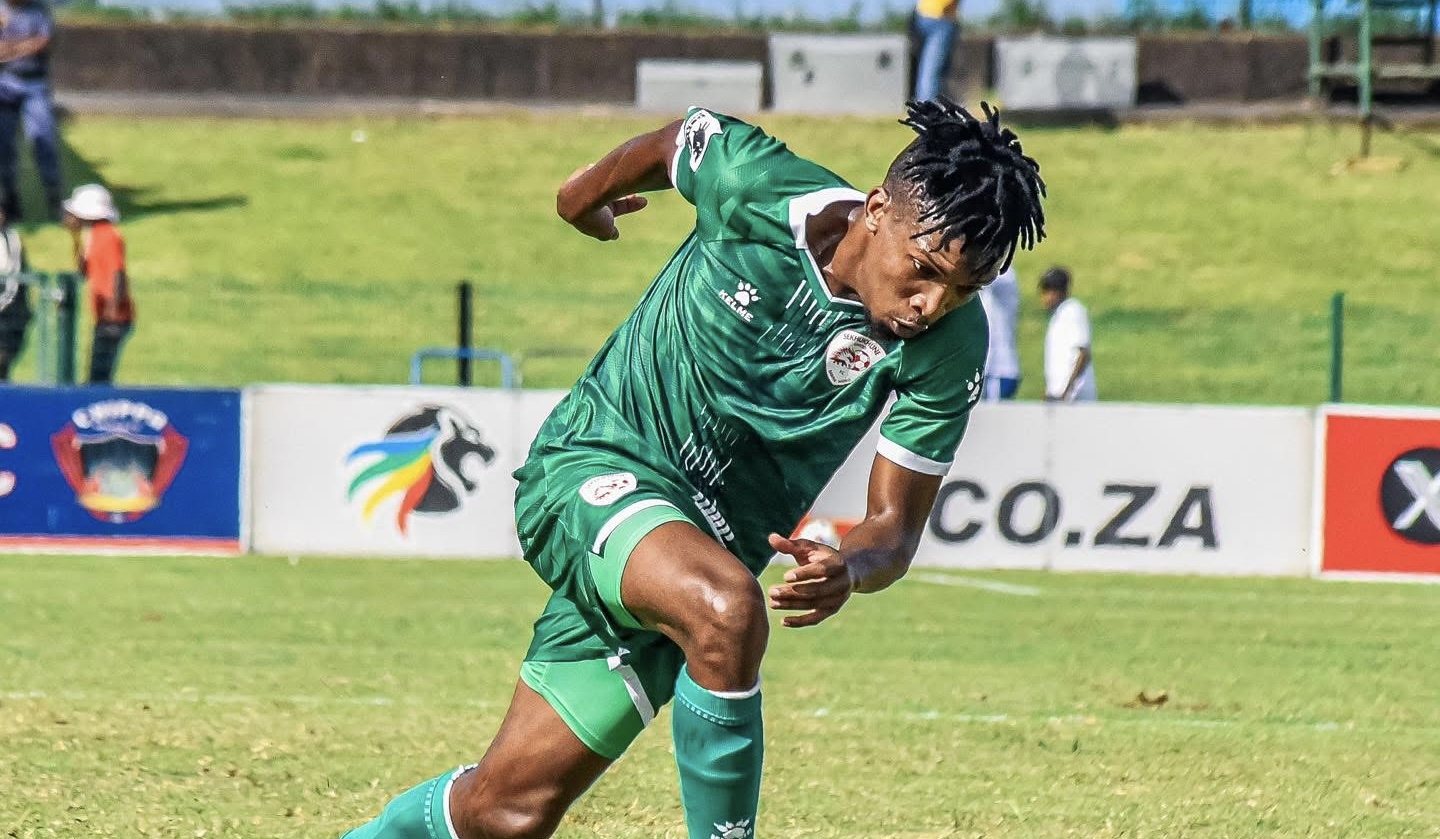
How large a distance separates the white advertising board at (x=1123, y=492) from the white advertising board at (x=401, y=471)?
6.76 feet

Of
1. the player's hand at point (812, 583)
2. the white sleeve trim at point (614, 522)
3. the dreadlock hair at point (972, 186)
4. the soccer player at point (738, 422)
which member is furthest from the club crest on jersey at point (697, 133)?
the player's hand at point (812, 583)

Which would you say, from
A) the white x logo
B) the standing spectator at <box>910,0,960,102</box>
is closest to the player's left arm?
the white x logo

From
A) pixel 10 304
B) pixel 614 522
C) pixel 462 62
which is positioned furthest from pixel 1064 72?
pixel 614 522

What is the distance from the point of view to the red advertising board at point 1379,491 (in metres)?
13.3

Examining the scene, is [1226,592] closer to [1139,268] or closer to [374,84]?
[1139,268]

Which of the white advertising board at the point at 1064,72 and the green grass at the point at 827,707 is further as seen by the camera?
the white advertising board at the point at 1064,72

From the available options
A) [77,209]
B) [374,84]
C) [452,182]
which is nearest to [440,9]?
[374,84]

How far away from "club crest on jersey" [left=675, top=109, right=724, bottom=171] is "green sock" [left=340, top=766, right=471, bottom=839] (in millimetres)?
1513

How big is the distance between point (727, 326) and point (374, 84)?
27027 millimetres

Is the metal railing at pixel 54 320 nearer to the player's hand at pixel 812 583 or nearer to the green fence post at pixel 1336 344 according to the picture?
the green fence post at pixel 1336 344

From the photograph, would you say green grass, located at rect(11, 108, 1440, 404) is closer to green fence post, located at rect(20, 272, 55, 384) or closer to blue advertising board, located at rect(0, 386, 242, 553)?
green fence post, located at rect(20, 272, 55, 384)

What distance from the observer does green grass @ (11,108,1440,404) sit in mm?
19875

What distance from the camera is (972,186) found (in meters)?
4.46

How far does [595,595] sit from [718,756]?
0.49 metres
